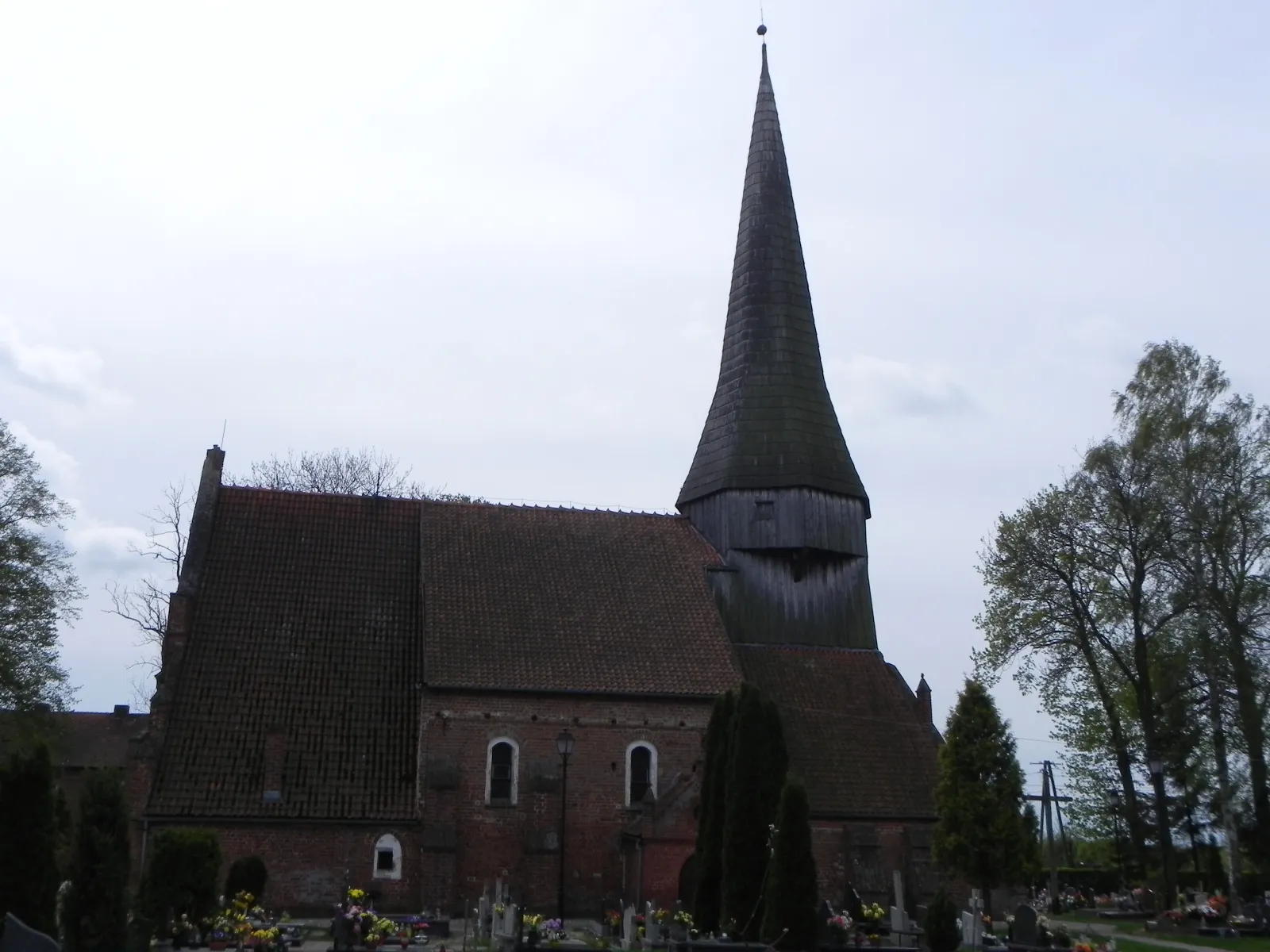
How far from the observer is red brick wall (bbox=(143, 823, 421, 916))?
88.3 feet

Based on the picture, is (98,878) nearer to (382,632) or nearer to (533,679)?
(533,679)

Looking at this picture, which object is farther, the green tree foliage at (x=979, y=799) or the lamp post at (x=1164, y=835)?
the lamp post at (x=1164, y=835)

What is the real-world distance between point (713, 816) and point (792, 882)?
416 cm

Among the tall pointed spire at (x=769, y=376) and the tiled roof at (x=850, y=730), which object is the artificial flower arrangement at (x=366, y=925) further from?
the tall pointed spire at (x=769, y=376)

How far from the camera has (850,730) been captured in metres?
32.1

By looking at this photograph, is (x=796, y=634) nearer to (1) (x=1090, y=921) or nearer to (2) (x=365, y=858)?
(1) (x=1090, y=921)

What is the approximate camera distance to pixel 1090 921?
104ft

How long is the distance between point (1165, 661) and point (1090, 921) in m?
6.68

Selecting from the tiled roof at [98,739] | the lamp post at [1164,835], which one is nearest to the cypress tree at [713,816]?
the lamp post at [1164,835]

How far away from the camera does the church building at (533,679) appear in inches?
1090

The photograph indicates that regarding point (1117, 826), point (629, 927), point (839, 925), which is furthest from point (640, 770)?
point (1117, 826)

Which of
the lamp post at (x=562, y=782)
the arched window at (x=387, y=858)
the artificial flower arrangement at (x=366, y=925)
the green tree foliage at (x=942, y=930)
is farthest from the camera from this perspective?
the lamp post at (x=562, y=782)

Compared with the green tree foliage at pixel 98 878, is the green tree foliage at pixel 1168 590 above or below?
above

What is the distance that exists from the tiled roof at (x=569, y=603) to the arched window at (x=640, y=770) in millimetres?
1385
